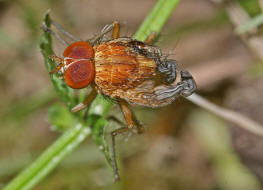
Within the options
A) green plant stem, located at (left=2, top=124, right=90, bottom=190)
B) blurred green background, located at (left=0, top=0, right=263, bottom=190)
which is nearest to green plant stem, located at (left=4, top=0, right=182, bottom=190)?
green plant stem, located at (left=2, top=124, right=90, bottom=190)

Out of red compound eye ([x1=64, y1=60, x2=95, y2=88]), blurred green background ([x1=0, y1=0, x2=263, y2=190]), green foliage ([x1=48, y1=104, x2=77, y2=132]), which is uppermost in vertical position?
red compound eye ([x1=64, y1=60, x2=95, y2=88])

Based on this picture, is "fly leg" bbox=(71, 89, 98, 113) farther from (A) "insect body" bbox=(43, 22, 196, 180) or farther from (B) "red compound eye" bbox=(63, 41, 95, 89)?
(B) "red compound eye" bbox=(63, 41, 95, 89)

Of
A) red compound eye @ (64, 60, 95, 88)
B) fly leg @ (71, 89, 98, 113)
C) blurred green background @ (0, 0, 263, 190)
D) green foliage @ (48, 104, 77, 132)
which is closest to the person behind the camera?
red compound eye @ (64, 60, 95, 88)

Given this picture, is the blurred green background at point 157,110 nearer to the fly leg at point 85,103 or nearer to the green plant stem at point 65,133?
the green plant stem at point 65,133

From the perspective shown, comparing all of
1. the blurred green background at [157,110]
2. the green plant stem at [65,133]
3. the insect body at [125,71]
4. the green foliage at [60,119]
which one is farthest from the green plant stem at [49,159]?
the blurred green background at [157,110]

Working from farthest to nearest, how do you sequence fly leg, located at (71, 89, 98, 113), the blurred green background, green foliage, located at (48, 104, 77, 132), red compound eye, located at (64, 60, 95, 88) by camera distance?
the blurred green background → green foliage, located at (48, 104, 77, 132) → fly leg, located at (71, 89, 98, 113) → red compound eye, located at (64, 60, 95, 88)

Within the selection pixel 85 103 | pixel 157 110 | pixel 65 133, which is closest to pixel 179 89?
pixel 85 103

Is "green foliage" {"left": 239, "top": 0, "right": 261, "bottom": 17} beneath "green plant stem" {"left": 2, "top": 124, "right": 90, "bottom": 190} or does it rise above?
beneath

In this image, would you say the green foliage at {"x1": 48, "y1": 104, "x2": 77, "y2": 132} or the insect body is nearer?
the insect body
